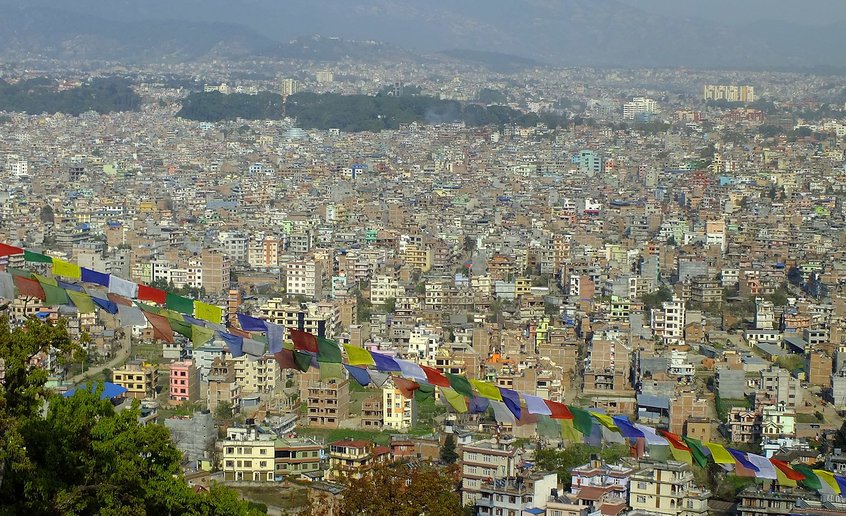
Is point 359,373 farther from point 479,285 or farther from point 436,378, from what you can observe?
point 479,285

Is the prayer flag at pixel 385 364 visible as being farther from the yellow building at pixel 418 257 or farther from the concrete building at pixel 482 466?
the yellow building at pixel 418 257

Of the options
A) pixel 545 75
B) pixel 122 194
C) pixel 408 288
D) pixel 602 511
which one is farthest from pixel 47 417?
pixel 545 75

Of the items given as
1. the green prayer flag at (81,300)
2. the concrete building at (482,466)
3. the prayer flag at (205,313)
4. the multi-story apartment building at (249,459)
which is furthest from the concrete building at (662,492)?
the green prayer flag at (81,300)

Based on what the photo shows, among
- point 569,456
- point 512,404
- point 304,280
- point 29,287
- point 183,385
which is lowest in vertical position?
point 304,280

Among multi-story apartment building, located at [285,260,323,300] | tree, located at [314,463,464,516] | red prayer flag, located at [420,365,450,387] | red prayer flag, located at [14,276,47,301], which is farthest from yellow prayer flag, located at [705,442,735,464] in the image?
multi-story apartment building, located at [285,260,323,300]

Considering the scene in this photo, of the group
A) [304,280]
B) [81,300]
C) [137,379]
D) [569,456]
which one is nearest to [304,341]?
[81,300]

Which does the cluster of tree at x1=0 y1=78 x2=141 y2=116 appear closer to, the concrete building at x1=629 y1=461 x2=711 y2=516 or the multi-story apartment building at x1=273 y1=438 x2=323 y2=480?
the multi-story apartment building at x1=273 y1=438 x2=323 y2=480

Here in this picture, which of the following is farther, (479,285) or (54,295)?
(479,285)
